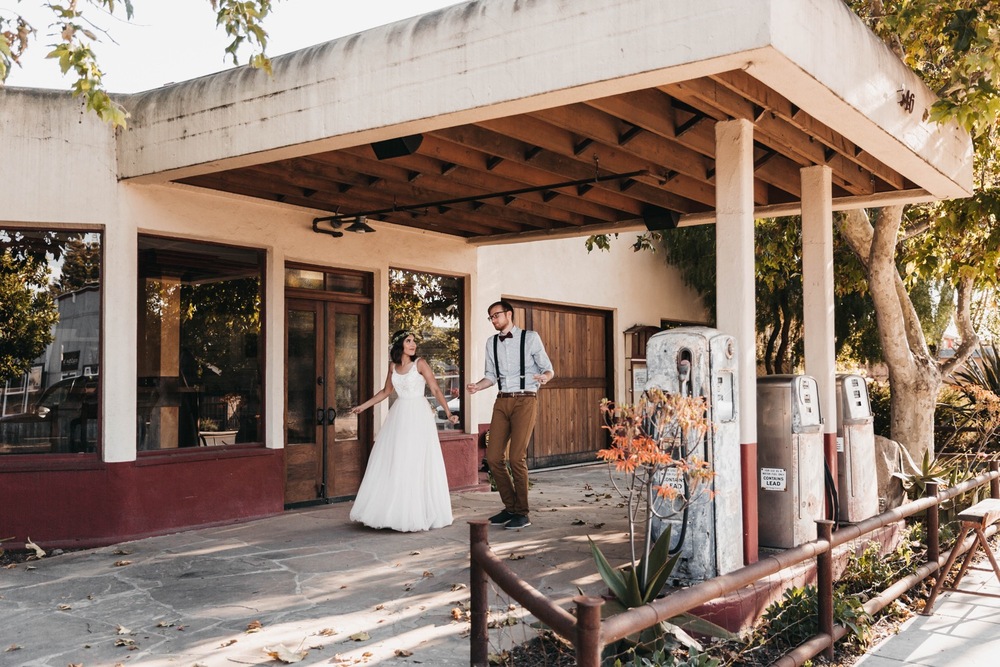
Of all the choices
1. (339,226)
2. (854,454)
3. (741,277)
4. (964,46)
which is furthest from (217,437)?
(964,46)

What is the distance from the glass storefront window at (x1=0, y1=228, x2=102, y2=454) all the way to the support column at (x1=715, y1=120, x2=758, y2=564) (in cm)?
503

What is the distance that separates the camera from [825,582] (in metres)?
4.79

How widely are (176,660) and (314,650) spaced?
2.26 feet

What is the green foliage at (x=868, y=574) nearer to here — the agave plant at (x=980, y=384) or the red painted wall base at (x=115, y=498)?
the red painted wall base at (x=115, y=498)

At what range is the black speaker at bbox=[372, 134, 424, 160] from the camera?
236 inches

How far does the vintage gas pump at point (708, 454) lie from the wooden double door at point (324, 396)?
4.47 m

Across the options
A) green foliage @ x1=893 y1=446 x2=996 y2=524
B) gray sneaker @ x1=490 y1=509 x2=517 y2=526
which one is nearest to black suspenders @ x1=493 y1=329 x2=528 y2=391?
gray sneaker @ x1=490 y1=509 x2=517 y2=526

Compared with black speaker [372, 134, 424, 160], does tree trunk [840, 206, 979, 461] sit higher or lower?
lower

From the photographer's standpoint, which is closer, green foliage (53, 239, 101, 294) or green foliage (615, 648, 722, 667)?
green foliage (615, 648, 722, 667)

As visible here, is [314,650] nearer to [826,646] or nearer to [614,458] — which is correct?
[614,458]

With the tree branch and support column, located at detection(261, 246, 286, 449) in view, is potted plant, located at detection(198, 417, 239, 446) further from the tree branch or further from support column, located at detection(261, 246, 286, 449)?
the tree branch

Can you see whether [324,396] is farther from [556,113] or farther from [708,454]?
[708,454]

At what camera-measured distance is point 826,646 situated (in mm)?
4742

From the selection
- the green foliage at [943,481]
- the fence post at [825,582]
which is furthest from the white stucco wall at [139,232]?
the fence post at [825,582]
